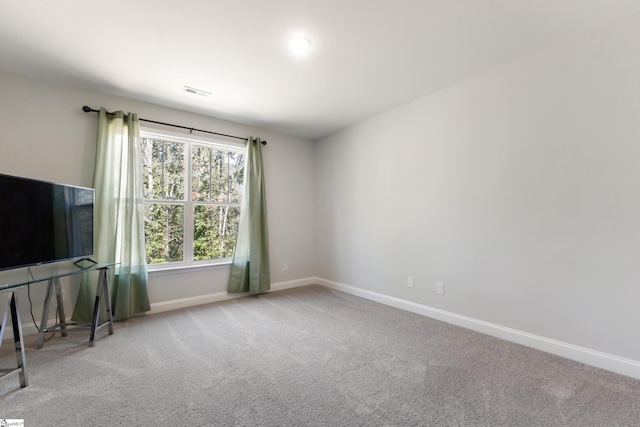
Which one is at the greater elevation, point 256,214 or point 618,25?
point 618,25

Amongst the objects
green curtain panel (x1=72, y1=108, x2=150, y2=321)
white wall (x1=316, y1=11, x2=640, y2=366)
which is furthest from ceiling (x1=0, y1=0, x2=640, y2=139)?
green curtain panel (x1=72, y1=108, x2=150, y2=321)

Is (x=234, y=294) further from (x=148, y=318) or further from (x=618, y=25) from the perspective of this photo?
(x=618, y=25)

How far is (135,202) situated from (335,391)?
285 centimetres

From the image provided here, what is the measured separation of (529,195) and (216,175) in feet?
11.9

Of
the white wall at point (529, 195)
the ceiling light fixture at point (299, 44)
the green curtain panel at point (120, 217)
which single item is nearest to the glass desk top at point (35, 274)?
the green curtain panel at point (120, 217)

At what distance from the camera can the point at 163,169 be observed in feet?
11.6

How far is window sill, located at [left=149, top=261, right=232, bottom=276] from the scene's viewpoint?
3332 mm

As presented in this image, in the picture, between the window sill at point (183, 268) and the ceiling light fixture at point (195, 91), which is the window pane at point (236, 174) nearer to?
the window sill at point (183, 268)

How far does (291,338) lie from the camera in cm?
252

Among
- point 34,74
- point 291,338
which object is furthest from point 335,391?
point 34,74

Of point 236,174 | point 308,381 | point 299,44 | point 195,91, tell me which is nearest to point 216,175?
point 236,174

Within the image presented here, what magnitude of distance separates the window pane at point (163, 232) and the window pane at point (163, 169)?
0.16 meters

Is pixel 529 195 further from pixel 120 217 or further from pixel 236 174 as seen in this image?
pixel 120 217

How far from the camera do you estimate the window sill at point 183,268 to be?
3.33 m
